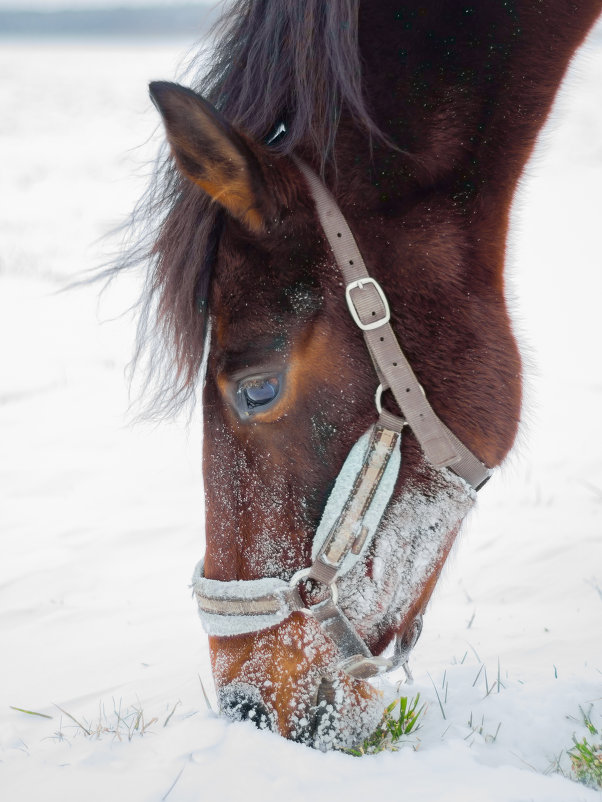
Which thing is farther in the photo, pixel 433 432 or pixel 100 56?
pixel 100 56

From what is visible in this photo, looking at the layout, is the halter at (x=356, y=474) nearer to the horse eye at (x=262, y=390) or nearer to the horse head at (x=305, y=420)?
the horse head at (x=305, y=420)

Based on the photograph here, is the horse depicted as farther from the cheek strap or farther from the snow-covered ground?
the snow-covered ground

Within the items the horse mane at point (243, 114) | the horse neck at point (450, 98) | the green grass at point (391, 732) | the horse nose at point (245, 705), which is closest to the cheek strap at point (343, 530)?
the horse nose at point (245, 705)

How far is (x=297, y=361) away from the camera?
5.03 feet

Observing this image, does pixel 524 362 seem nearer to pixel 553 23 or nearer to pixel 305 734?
pixel 553 23

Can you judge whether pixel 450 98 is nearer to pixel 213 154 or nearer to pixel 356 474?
pixel 213 154

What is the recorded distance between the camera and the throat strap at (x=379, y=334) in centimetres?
151

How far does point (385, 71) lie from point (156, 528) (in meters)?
2.77

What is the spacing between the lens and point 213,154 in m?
1.38

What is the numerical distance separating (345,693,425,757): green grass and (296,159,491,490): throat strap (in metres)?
0.76

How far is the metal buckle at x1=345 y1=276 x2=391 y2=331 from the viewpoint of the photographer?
4.94 feet

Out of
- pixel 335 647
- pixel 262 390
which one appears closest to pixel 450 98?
pixel 262 390

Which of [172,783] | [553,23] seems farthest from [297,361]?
[553,23]

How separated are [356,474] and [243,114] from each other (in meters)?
0.96
